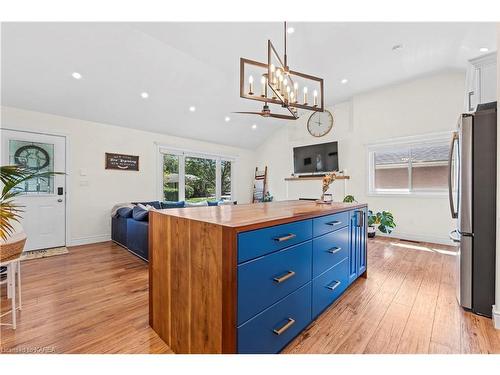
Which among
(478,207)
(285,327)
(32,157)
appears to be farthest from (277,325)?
(32,157)

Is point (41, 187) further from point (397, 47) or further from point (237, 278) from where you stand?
point (397, 47)

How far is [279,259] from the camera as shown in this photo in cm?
138

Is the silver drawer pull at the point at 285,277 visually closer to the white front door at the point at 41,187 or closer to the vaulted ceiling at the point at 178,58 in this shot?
the vaulted ceiling at the point at 178,58

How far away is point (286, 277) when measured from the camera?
141cm

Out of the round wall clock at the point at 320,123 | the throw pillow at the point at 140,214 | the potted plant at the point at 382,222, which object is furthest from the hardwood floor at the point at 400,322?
the round wall clock at the point at 320,123

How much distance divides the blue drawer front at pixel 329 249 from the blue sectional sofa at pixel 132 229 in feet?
7.94

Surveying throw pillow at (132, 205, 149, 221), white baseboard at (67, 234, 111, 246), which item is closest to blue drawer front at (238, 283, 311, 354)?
throw pillow at (132, 205, 149, 221)

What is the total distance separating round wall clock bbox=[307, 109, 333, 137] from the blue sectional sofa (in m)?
4.56

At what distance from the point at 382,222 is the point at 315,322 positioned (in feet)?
11.8

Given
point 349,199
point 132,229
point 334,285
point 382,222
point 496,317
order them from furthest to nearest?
point 349,199, point 382,222, point 132,229, point 334,285, point 496,317
